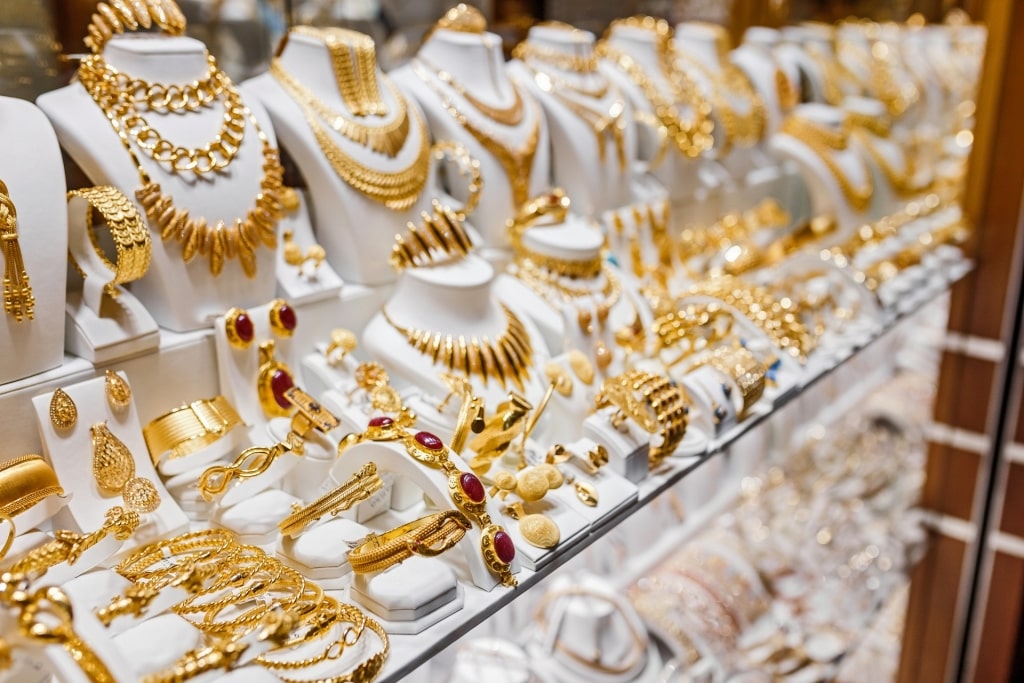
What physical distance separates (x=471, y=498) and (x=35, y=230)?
0.39 meters

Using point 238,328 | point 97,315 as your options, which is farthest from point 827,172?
point 97,315

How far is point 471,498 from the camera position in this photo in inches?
27.7

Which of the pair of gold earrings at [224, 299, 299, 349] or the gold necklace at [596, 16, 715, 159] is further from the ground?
the gold necklace at [596, 16, 715, 159]

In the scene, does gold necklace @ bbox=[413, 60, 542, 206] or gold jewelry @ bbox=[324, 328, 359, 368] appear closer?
gold jewelry @ bbox=[324, 328, 359, 368]

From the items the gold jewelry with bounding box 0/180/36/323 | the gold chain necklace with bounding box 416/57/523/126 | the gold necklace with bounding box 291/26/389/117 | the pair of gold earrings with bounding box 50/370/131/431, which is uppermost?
the gold necklace with bounding box 291/26/389/117

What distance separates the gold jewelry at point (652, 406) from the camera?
0.88 metres

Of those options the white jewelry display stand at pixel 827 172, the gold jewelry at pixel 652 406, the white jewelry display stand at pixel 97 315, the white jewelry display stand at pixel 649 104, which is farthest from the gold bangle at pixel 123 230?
the white jewelry display stand at pixel 827 172

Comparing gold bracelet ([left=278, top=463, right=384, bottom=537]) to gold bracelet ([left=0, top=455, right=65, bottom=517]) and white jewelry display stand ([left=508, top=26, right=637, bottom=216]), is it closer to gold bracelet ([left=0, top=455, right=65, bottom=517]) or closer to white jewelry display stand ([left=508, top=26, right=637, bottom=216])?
gold bracelet ([left=0, top=455, right=65, bottom=517])

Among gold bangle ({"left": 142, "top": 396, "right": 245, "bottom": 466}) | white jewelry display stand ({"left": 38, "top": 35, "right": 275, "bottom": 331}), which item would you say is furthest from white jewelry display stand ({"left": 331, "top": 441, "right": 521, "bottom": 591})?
white jewelry display stand ({"left": 38, "top": 35, "right": 275, "bottom": 331})

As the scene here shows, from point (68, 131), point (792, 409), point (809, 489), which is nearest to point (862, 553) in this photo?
Result: point (809, 489)

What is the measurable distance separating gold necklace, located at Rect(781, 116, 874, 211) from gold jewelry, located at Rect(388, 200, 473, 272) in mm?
854

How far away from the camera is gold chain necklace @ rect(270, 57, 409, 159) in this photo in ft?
3.12

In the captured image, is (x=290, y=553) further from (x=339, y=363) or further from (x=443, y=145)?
(x=443, y=145)

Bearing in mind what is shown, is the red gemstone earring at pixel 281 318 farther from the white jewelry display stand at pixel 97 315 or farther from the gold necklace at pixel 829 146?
the gold necklace at pixel 829 146
